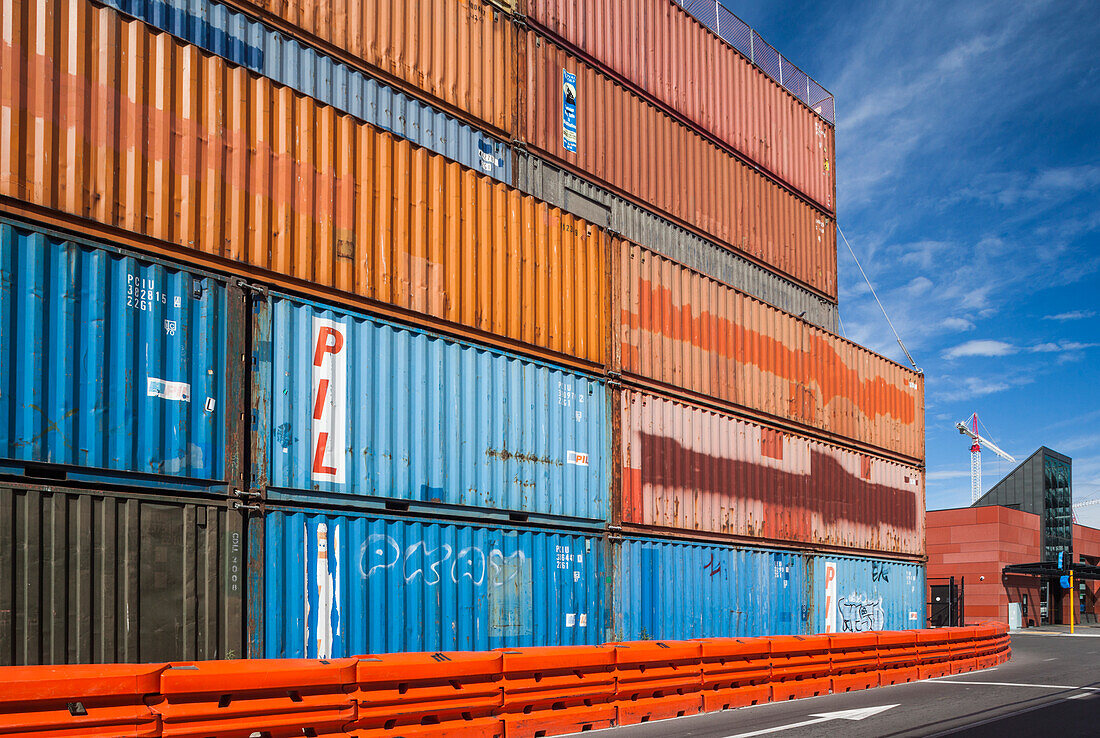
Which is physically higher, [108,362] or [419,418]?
[108,362]

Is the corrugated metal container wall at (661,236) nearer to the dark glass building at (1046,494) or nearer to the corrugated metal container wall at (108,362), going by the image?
the corrugated metal container wall at (108,362)

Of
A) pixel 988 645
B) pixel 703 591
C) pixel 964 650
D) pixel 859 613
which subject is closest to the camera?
pixel 703 591

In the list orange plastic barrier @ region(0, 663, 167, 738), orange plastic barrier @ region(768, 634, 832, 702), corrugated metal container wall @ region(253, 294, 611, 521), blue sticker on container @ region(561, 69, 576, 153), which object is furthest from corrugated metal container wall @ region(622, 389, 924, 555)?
A: orange plastic barrier @ region(0, 663, 167, 738)

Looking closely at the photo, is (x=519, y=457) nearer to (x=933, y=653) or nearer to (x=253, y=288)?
(x=253, y=288)

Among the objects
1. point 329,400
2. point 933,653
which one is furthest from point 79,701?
point 933,653

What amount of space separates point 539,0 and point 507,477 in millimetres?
9657

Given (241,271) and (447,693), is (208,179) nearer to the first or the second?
(241,271)

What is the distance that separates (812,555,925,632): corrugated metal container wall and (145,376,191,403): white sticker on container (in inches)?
620

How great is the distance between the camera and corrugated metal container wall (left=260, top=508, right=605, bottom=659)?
1115cm

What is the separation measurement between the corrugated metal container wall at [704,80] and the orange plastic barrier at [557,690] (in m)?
12.2

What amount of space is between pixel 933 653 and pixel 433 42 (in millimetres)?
15692

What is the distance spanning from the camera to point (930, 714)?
12.9 m

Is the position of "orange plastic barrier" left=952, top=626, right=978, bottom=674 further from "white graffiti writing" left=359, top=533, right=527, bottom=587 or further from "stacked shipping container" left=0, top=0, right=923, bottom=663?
"white graffiti writing" left=359, top=533, right=527, bottom=587

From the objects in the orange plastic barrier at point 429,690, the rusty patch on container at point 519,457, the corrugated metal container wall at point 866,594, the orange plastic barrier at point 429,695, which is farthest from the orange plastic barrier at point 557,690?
the corrugated metal container wall at point 866,594
